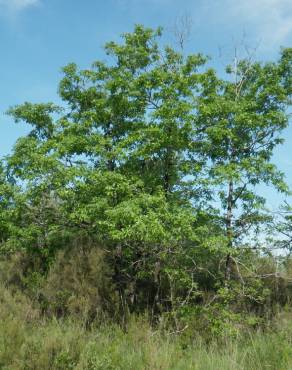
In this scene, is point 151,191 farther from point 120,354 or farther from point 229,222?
point 120,354

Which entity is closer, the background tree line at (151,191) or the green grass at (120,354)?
the green grass at (120,354)

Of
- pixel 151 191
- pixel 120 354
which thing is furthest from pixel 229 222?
pixel 120 354

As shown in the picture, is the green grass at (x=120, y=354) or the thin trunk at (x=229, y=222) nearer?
the green grass at (x=120, y=354)

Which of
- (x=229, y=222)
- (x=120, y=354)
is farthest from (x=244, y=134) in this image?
(x=120, y=354)

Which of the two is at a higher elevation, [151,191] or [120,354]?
[151,191]

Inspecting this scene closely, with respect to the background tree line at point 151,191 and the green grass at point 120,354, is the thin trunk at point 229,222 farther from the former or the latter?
the green grass at point 120,354

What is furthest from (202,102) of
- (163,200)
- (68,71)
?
(68,71)

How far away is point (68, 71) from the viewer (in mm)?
16766

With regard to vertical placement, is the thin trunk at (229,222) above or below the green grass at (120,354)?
above

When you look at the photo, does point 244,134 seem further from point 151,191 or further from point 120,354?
point 120,354

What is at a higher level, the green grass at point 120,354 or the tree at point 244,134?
the tree at point 244,134

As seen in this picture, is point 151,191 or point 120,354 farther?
point 151,191

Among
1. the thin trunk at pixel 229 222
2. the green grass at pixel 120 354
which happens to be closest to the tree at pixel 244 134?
the thin trunk at pixel 229 222

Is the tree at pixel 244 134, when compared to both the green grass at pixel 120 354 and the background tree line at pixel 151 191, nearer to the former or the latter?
the background tree line at pixel 151 191
